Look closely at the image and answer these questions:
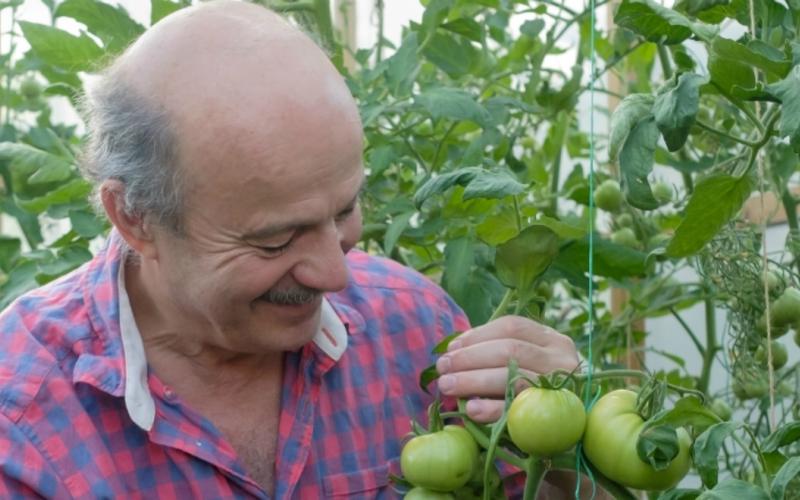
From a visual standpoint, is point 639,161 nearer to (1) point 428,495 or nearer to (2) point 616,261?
(1) point 428,495

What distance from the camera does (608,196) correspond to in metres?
1.73

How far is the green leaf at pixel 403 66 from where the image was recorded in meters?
1.57

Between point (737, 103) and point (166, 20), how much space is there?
0.56 meters

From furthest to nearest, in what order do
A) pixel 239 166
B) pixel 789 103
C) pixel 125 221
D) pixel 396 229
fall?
pixel 396 229
pixel 125 221
pixel 239 166
pixel 789 103

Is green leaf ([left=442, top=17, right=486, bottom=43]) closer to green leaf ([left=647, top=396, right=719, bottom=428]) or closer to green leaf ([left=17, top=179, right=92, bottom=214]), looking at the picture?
green leaf ([left=17, top=179, right=92, bottom=214])

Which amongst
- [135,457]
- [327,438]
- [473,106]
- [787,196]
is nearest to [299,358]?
[327,438]

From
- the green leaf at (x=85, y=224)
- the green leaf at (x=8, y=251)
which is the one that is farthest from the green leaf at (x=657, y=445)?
the green leaf at (x=8, y=251)

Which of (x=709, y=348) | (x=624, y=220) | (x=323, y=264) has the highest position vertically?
(x=323, y=264)

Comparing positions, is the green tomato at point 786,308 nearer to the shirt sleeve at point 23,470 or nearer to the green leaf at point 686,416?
the green leaf at point 686,416

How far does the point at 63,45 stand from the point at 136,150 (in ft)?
1.25

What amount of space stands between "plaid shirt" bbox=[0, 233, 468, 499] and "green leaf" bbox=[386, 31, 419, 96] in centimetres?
22

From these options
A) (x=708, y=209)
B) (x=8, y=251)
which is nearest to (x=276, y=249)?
(x=708, y=209)

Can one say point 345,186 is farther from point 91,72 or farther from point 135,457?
point 91,72

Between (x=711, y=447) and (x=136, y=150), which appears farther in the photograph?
(x=136, y=150)
